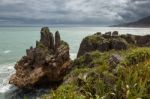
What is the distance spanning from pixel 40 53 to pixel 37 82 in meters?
3.87

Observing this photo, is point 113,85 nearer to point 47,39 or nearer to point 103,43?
point 103,43

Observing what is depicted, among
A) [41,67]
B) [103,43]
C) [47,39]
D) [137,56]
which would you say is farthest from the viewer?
[47,39]

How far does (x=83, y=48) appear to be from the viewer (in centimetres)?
3694

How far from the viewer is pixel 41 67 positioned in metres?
35.6

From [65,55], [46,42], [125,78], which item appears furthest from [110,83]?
[46,42]

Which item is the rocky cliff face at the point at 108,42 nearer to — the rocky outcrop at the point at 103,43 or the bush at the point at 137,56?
the rocky outcrop at the point at 103,43

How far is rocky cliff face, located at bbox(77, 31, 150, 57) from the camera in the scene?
1348 inches

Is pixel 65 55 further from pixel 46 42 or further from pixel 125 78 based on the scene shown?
pixel 125 78

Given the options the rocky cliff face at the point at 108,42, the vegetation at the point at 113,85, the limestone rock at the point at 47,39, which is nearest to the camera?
the vegetation at the point at 113,85

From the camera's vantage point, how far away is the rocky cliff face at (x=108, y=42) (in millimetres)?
34250

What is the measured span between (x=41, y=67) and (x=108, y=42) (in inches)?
315

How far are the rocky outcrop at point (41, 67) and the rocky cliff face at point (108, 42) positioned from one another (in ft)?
8.34

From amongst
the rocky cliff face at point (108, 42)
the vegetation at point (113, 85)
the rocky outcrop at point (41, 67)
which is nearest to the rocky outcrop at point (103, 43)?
the rocky cliff face at point (108, 42)

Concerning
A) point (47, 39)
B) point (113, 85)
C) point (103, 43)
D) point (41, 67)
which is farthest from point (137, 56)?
point (47, 39)
